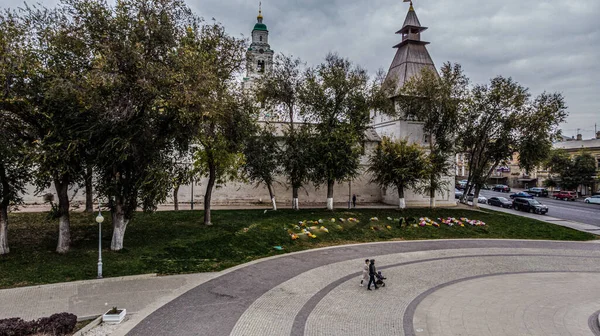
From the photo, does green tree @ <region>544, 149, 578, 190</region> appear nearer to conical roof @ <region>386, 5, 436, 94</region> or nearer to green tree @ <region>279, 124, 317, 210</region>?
conical roof @ <region>386, 5, 436, 94</region>

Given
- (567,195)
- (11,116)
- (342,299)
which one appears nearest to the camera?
(342,299)

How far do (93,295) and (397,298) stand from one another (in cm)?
1171

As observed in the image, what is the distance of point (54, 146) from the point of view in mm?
16047

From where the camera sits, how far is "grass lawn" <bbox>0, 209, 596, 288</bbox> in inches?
656

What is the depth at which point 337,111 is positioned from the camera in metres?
31.8

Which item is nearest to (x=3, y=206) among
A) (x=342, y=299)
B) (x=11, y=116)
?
(x=11, y=116)

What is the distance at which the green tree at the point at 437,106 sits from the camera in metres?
33.1

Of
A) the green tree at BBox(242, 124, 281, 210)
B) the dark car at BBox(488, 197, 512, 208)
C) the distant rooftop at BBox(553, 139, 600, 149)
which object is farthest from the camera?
the distant rooftop at BBox(553, 139, 600, 149)

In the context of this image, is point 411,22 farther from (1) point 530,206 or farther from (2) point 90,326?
(2) point 90,326

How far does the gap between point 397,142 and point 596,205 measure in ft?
121

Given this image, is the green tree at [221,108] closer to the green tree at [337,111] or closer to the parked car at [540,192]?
the green tree at [337,111]

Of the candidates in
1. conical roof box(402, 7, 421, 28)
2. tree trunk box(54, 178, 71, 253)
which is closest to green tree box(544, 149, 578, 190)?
conical roof box(402, 7, 421, 28)

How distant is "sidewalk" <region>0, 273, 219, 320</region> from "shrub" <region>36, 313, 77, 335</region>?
1.09 meters

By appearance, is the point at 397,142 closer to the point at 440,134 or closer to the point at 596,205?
the point at 440,134
